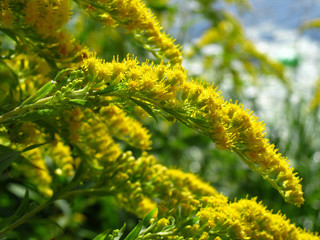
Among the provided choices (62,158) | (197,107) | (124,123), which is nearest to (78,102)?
(197,107)

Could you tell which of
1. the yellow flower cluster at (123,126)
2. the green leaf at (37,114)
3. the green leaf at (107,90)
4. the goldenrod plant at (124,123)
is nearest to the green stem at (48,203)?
the goldenrod plant at (124,123)

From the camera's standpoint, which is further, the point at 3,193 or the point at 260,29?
the point at 260,29

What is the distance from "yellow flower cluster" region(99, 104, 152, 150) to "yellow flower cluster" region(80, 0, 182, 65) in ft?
0.90

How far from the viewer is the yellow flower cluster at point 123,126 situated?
148cm

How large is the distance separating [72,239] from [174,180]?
1.10 m

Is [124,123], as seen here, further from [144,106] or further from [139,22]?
[144,106]

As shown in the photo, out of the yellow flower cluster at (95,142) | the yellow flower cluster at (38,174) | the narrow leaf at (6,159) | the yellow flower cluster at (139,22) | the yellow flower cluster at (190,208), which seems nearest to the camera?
the narrow leaf at (6,159)

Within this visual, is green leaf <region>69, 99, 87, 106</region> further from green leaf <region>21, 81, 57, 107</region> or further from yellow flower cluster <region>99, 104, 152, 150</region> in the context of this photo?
yellow flower cluster <region>99, 104, 152, 150</region>

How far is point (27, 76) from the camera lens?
1550 mm

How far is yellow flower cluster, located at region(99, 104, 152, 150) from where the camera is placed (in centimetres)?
148

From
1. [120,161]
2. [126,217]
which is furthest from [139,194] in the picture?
[126,217]

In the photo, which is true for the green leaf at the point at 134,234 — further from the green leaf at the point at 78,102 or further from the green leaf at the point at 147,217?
the green leaf at the point at 78,102

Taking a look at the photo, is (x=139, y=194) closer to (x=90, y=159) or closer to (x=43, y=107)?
(x=90, y=159)

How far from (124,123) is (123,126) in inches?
0.6
